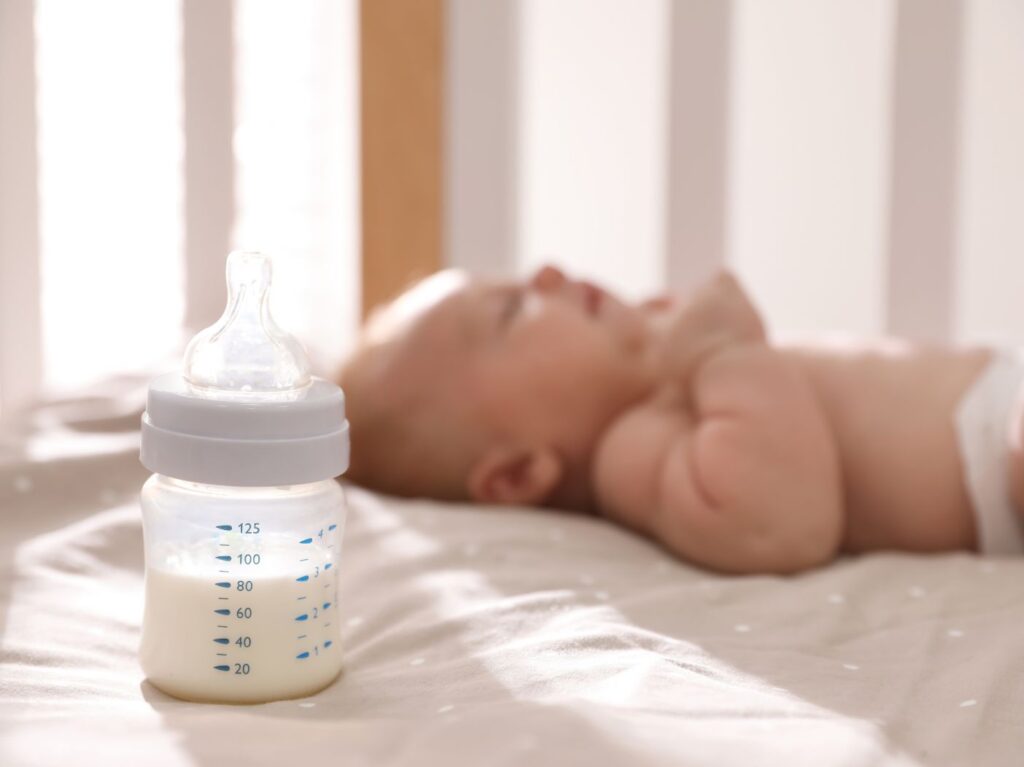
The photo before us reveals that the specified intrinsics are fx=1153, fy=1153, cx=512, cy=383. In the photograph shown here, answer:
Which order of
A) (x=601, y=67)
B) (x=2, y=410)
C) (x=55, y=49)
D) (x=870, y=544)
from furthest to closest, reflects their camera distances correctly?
A: (x=601, y=67)
(x=55, y=49)
(x=2, y=410)
(x=870, y=544)

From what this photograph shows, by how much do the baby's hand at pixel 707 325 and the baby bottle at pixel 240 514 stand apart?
0.55 meters

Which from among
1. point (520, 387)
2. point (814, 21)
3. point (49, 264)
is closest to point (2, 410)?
point (49, 264)

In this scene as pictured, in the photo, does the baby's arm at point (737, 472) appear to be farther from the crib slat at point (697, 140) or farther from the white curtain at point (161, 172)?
the white curtain at point (161, 172)

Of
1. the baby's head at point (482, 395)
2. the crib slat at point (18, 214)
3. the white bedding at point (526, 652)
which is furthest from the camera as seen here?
the crib slat at point (18, 214)

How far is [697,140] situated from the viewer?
130cm

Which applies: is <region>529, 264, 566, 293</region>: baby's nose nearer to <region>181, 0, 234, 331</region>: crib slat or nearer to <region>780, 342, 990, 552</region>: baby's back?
<region>780, 342, 990, 552</region>: baby's back

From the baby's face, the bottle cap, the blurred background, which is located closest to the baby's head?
the baby's face

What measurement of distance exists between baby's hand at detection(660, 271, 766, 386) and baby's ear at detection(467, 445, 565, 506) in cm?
14

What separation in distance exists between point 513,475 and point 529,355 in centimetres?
11

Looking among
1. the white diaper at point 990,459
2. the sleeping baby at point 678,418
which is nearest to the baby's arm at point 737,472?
the sleeping baby at point 678,418

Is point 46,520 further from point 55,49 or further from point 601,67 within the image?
point 601,67

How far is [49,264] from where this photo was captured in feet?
4.65

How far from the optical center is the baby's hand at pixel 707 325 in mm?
1070

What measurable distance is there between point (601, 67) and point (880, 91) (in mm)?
374
